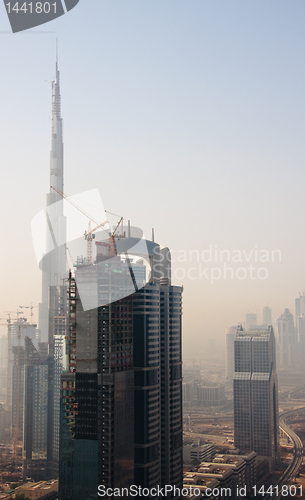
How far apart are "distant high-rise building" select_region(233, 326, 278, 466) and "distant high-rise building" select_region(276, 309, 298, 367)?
13.5 m

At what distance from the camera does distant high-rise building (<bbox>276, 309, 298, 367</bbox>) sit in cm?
4094

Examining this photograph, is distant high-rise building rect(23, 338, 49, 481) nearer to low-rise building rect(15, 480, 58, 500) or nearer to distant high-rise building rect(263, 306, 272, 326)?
low-rise building rect(15, 480, 58, 500)

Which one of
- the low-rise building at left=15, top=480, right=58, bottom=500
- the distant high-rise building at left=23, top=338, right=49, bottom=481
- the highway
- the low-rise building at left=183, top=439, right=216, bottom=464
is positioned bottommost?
the highway

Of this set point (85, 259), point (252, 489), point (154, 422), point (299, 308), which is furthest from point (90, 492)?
point (299, 308)

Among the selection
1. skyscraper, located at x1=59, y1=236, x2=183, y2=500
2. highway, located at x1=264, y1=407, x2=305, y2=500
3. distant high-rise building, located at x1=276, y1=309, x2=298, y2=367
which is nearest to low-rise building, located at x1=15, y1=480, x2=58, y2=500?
skyscraper, located at x1=59, y1=236, x2=183, y2=500

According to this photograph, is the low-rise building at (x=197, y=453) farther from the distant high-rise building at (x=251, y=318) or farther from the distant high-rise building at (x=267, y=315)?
the distant high-rise building at (x=251, y=318)

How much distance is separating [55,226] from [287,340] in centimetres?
2975

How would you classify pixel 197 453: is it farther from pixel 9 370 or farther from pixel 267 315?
pixel 267 315

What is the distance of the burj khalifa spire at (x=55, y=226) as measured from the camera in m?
17.0

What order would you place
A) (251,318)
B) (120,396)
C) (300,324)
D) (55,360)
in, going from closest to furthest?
(120,396)
(55,360)
(251,318)
(300,324)

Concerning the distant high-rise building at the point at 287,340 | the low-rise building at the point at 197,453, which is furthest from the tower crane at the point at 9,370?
the distant high-rise building at the point at 287,340

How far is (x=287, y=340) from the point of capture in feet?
139

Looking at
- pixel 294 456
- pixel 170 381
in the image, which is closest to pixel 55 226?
pixel 170 381

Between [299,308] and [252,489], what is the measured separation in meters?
20.5
